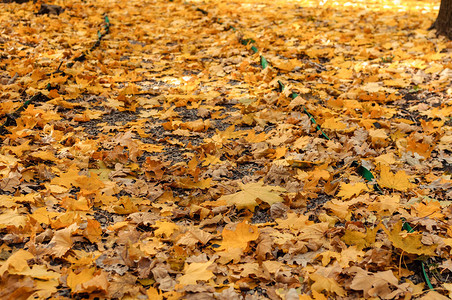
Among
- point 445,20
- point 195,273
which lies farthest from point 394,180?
point 445,20

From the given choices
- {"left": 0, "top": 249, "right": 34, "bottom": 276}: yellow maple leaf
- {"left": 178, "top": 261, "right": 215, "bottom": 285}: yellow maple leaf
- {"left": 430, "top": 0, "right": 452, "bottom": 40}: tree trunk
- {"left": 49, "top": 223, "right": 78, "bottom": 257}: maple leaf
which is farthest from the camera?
{"left": 430, "top": 0, "right": 452, "bottom": 40}: tree trunk

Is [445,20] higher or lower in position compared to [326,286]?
higher

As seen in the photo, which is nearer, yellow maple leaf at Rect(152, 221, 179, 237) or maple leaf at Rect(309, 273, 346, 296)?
maple leaf at Rect(309, 273, 346, 296)

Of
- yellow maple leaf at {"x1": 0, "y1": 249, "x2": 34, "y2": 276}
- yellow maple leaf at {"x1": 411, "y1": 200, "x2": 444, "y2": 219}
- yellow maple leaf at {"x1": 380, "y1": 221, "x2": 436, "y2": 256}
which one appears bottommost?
yellow maple leaf at {"x1": 411, "y1": 200, "x2": 444, "y2": 219}

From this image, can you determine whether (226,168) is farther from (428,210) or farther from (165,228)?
(428,210)

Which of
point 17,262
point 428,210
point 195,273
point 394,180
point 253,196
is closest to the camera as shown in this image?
point 17,262

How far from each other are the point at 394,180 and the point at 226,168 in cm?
119

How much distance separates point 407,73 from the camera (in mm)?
5141

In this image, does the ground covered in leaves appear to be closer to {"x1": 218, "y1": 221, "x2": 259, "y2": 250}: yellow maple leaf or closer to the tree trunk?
{"x1": 218, "y1": 221, "x2": 259, "y2": 250}: yellow maple leaf

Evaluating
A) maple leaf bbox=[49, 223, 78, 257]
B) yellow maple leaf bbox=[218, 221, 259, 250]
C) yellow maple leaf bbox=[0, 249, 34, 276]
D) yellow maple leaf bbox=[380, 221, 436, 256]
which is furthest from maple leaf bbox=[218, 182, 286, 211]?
yellow maple leaf bbox=[0, 249, 34, 276]

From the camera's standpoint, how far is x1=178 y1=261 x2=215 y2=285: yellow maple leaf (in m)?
2.02

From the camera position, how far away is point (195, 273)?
2062mm

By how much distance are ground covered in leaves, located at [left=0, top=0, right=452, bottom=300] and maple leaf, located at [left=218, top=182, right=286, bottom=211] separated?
0.4 inches

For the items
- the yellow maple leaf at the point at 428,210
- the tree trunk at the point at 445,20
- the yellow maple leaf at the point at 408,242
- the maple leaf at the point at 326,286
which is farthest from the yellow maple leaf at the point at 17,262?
the tree trunk at the point at 445,20
